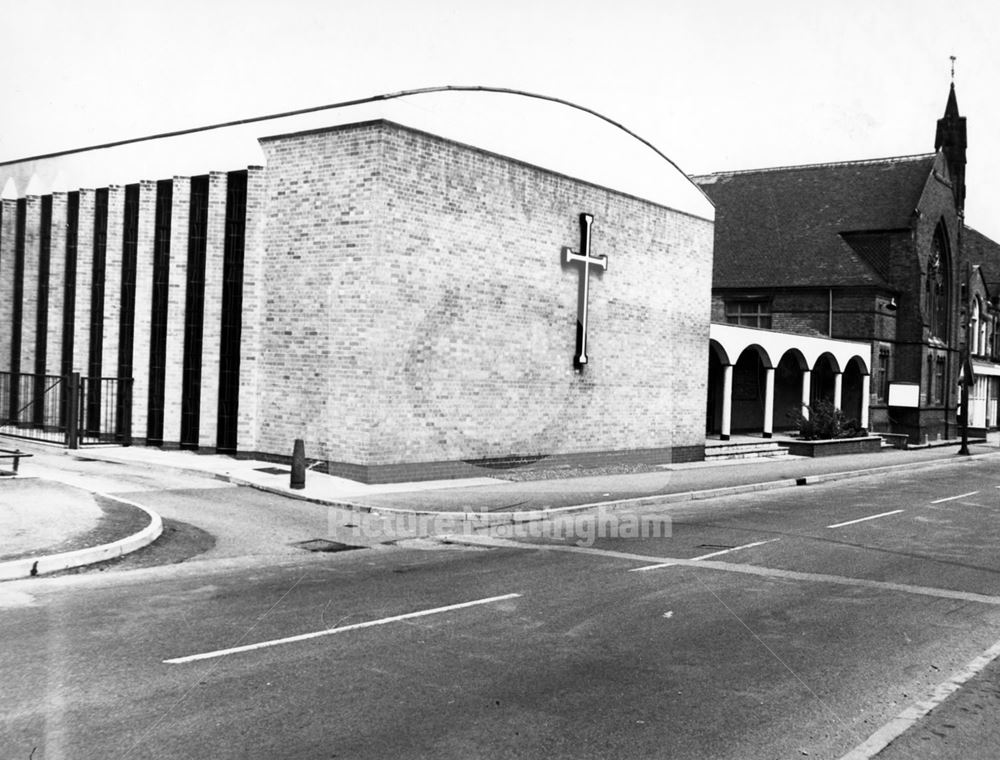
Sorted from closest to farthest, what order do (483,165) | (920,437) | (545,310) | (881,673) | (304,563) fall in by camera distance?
(881,673)
(304,563)
(483,165)
(545,310)
(920,437)

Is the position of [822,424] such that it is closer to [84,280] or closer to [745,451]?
[745,451]

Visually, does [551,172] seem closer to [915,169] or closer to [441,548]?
[441,548]

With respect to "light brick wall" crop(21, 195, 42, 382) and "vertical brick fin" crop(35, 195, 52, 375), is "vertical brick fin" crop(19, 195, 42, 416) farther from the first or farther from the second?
"vertical brick fin" crop(35, 195, 52, 375)

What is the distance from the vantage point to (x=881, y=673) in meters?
6.70

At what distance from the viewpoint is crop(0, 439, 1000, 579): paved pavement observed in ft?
35.5

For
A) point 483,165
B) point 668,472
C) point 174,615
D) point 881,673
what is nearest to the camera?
point 881,673

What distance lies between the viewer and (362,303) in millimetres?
17000

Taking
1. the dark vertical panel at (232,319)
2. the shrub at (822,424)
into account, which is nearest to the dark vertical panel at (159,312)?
the dark vertical panel at (232,319)

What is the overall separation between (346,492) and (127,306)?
918 centimetres

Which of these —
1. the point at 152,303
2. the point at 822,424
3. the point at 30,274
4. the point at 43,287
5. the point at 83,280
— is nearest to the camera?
the point at 152,303

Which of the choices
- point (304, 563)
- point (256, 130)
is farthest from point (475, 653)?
point (256, 130)

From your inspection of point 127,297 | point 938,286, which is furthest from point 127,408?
point 938,286

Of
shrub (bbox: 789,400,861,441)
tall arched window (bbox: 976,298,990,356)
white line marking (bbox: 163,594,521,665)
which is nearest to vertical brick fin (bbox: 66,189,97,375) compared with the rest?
white line marking (bbox: 163,594,521,665)

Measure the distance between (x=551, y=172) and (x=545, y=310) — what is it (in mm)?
3137
